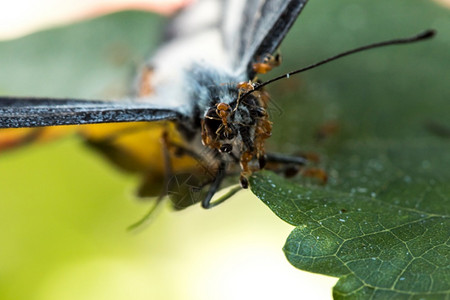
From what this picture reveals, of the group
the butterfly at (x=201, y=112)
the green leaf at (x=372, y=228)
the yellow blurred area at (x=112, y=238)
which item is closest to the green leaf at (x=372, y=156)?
the green leaf at (x=372, y=228)

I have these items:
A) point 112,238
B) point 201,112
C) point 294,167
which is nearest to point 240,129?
point 201,112

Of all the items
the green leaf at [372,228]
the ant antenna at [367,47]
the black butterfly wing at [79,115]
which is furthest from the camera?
the black butterfly wing at [79,115]

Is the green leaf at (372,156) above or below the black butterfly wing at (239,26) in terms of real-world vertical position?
below

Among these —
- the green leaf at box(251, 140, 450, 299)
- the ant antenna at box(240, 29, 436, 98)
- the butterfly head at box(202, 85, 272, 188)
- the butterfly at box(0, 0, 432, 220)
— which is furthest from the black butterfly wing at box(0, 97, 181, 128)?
the green leaf at box(251, 140, 450, 299)

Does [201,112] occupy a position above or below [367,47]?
below

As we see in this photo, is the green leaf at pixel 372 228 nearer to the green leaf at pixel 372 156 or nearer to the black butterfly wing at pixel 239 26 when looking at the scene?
the green leaf at pixel 372 156

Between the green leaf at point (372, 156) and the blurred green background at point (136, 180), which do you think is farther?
the blurred green background at point (136, 180)

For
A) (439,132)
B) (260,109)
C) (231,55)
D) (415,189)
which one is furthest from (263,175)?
(439,132)

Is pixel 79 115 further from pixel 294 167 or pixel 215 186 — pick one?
pixel 294 167
